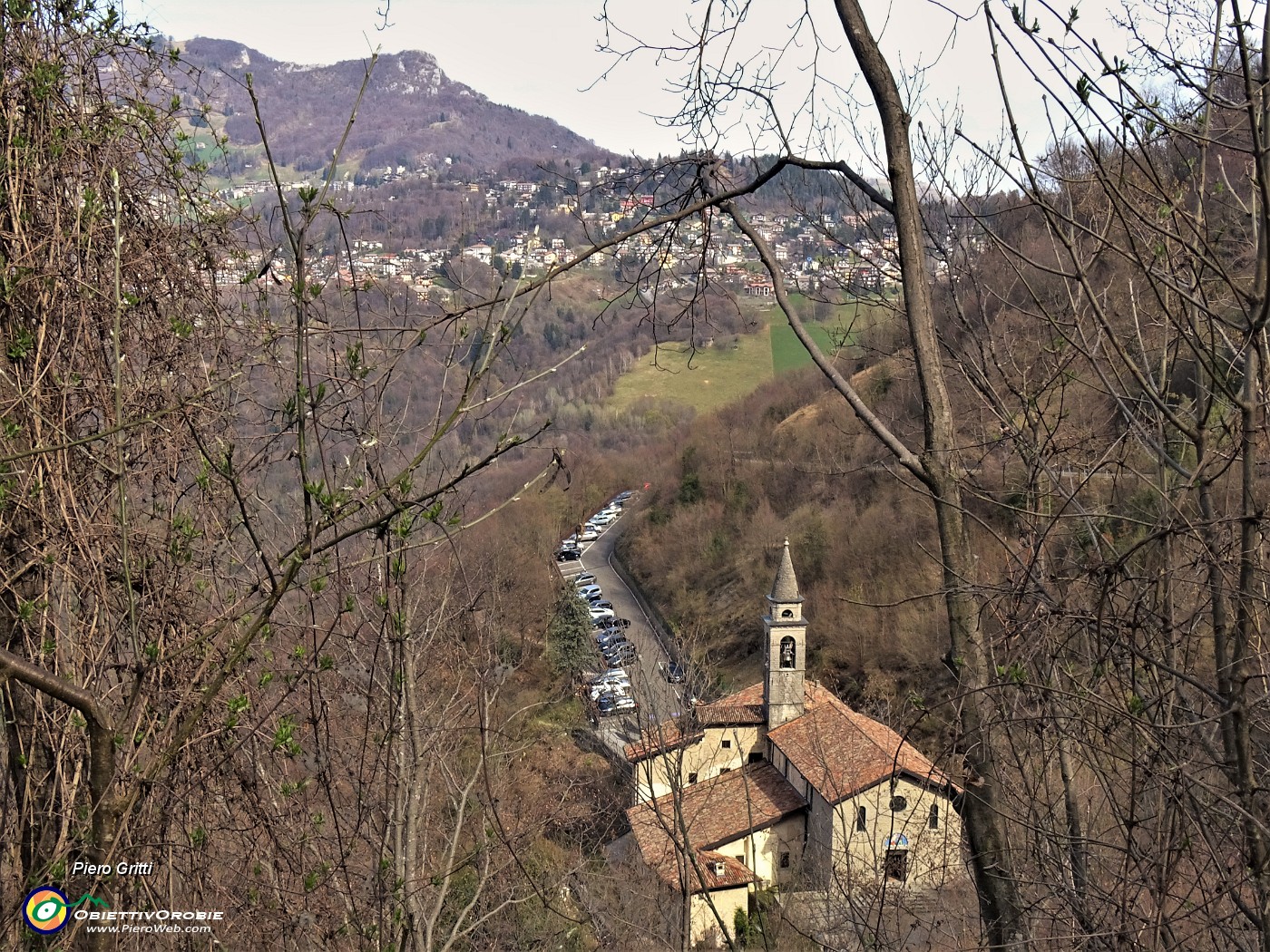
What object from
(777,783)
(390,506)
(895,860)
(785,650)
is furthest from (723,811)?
(390,506)

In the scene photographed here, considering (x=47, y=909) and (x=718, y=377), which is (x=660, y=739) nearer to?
(x=47, y=909)

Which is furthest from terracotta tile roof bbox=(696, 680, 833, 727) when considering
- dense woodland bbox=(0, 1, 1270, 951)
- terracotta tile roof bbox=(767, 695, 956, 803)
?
dense woodland bbox=(0, 1, 1270, 951)

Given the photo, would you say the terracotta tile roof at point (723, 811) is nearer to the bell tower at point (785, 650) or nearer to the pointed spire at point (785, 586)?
the bell tower at point (785, 650)

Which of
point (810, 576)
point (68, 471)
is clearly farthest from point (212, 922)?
point (810, 576)

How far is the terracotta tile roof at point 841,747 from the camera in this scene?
50.1ft

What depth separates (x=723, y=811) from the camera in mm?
18750

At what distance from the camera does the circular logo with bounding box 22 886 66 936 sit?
2457 millimetres

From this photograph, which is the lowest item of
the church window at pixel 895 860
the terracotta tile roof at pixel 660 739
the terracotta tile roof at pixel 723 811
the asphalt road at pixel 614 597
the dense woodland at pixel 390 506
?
the terracotta tile roof at pixel 723 811

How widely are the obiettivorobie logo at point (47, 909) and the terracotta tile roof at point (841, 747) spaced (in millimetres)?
12199

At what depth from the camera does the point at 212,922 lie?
10.9 ft

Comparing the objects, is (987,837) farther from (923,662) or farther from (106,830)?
(923,662)

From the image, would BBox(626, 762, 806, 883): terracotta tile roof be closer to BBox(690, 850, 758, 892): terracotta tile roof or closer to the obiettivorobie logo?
BBox(690, 850, 758, 892): terracotta tile roof

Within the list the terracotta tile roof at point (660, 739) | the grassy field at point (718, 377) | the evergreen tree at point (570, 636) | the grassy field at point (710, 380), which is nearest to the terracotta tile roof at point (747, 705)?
the evergreen tree at point (570, 636)

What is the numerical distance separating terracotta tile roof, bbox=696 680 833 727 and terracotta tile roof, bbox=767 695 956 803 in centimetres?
35
